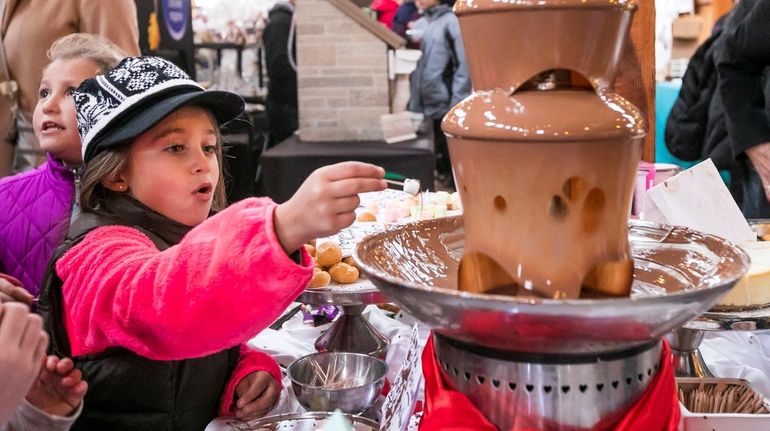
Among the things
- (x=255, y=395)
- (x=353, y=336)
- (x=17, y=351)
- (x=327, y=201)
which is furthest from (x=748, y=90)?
(x=17, y=351)

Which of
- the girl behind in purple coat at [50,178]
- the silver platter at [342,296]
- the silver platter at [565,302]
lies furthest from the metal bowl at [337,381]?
the girl behind in purple coat at [50,178]

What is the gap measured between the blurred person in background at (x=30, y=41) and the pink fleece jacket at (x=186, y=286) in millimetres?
1696

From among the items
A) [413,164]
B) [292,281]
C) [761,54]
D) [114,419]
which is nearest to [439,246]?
[292,281]

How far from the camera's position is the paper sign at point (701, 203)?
1579 millimetres

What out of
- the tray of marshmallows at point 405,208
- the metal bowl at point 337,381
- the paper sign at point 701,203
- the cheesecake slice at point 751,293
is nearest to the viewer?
the metal bowl at point 337,381

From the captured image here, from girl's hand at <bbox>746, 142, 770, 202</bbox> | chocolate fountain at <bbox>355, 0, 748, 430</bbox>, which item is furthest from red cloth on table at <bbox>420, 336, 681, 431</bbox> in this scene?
girl's hand at <bbox>746, 142, 770, 202</bbox>

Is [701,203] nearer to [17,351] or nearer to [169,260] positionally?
[169,260]

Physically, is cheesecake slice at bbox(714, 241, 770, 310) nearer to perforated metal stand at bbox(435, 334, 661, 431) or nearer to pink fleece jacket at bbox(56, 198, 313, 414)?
perforated metal stand at bbox(435, 334, 661, 431)

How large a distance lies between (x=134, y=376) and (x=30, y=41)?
6.17 ft

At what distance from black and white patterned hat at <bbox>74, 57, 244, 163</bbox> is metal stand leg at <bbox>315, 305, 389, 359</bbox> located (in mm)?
577

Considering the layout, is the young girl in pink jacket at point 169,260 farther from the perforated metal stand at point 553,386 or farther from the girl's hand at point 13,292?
the perforated metal stand at point 553,386

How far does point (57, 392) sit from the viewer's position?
1331 mm

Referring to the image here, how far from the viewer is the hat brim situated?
145cm

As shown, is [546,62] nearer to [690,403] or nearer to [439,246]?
[439,246]
